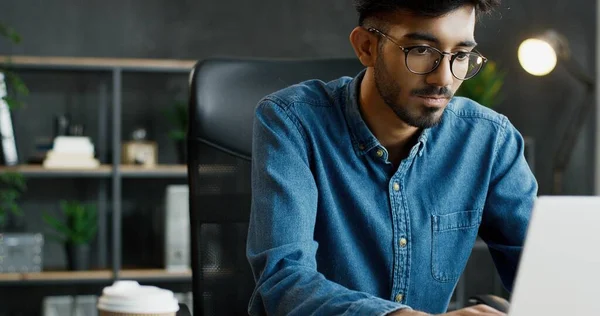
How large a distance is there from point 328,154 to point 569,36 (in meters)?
3.30

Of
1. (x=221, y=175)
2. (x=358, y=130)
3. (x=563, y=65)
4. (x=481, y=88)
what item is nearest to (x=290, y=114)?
(x=358, y=130)

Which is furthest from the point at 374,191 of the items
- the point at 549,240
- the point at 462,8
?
the point at 549,240

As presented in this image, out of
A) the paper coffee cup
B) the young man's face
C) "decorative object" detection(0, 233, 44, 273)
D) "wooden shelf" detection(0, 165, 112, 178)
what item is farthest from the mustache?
"decorative object" detection(0, 233, 44, 273)

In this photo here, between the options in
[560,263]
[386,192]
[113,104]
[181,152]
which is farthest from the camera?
[181,152]

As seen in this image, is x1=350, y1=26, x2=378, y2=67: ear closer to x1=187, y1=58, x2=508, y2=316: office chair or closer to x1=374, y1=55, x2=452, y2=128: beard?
x1=374, y1=55, x2=452, y2=128: beard

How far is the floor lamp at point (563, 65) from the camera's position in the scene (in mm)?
3721

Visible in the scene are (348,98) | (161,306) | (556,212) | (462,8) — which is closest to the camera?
(556,212)

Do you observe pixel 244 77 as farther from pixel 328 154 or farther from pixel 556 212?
pixel 556 212

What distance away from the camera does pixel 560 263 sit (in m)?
0.73

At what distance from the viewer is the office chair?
171cm

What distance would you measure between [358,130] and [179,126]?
8.35 feet

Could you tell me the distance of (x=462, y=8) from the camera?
55.5 inches

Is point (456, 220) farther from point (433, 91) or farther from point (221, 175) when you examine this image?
point (221, 175)

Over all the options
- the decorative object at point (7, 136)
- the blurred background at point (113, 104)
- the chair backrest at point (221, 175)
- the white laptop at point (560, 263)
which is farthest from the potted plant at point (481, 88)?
the white laptop at point (560, 263)
